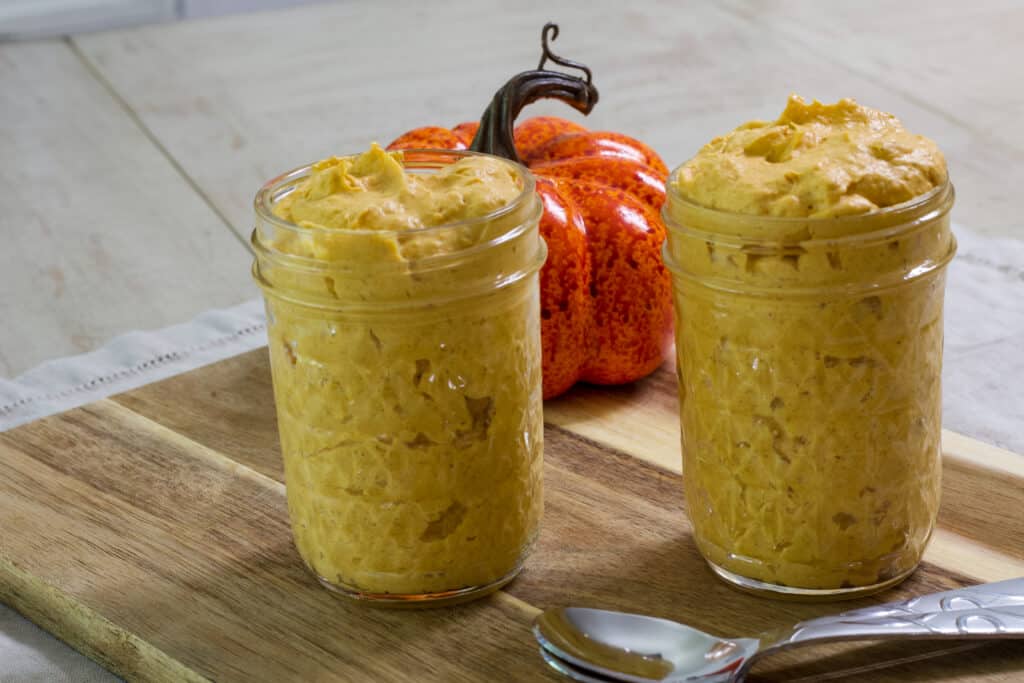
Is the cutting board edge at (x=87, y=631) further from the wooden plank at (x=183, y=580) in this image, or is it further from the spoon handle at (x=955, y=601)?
the spoon handle at (x=955, y=601)

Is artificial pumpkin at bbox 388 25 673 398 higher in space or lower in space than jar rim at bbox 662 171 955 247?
lower

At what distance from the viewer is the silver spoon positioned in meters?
1.15

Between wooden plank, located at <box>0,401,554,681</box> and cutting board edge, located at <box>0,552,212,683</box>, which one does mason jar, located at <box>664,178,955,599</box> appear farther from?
cutting board edge, located at <box>0,552,212,683</box>

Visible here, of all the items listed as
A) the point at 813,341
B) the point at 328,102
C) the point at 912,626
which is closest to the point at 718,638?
the point at 912,626

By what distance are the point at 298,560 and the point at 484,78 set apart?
2.26m

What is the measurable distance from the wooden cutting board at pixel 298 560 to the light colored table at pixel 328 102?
2.01 feet

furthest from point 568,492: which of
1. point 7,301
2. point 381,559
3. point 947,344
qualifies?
point 7,301

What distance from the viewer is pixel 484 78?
11.4ft

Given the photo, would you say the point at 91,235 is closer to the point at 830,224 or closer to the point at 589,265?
the point at 589,265

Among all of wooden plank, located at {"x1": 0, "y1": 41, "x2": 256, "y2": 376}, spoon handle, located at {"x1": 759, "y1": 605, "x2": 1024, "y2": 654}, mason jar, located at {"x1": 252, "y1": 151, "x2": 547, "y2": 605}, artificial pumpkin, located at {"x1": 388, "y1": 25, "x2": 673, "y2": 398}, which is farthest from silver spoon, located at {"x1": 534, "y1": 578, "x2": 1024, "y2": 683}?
wooden plank, located at {"x1": 0, "y1": 41, "x2": 256, "y2": 376}

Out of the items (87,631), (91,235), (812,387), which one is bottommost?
(91,235)

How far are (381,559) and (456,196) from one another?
13.5 inches

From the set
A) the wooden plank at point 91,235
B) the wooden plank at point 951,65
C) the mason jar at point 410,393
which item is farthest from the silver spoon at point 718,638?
the wooden plank at point 951,65

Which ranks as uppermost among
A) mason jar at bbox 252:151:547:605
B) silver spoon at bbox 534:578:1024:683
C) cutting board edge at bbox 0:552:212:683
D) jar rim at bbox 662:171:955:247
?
jar rim at bbox 662:171:955:247
